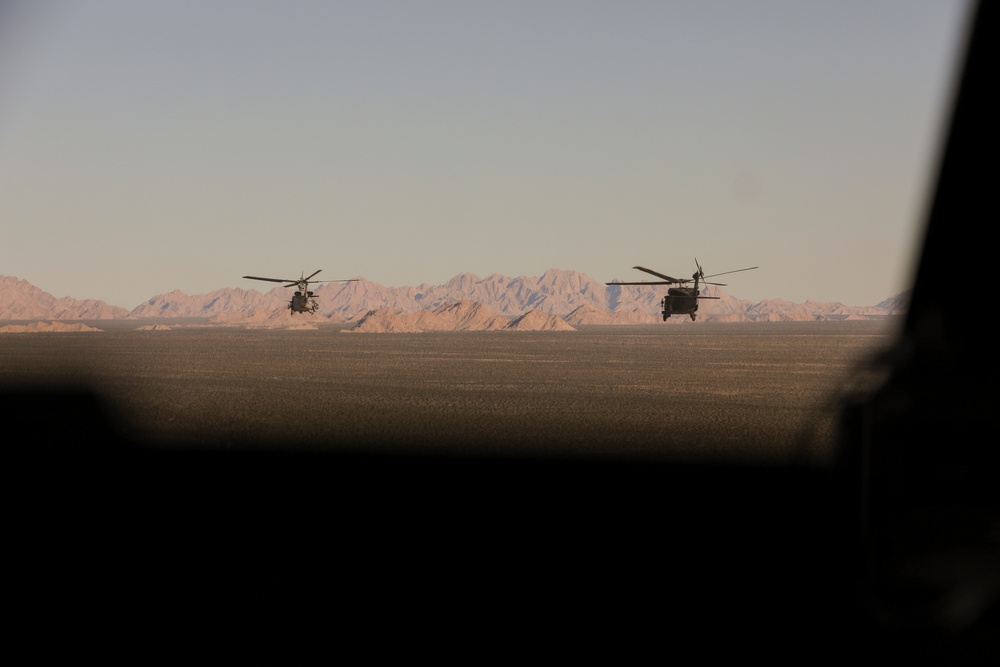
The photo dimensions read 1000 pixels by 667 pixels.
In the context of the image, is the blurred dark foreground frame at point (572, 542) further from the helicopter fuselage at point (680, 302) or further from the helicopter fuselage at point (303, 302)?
the helicopter fuselage at point (303, 302)

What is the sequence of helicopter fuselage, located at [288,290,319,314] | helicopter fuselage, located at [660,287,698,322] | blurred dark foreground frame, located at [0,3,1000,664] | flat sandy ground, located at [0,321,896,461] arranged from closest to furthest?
1. blurred dark foreground frame, located at [0,3,1000,664]
2. flat sandy ground, located at [0,321,896,461]
3. helicopter fuselage, located at [660,287,698,322]
4. helicopter fuselage, located at [288,290,319,314]

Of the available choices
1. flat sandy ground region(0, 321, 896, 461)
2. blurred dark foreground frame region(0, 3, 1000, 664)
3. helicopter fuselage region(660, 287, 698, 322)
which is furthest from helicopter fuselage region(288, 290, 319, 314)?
blurred dark foreground frame region(0, 3, 1000, 664)

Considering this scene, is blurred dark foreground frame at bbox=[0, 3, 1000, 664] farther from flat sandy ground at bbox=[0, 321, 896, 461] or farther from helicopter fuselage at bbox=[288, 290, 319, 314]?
helicopter fuselage at bbox=[288, 290, 319, 314]

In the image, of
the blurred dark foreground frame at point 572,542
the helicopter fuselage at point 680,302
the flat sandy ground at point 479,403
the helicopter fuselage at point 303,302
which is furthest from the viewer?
the helicopter fuselage at point 303,302

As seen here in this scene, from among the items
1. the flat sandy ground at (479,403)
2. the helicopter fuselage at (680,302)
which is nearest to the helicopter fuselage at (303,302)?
the flat sandy ground at (479,403)

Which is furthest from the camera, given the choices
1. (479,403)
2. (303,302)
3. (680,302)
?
(303,302)

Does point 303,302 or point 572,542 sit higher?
point 572,542

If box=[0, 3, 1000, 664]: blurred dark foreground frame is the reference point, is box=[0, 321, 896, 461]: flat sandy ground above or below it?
below

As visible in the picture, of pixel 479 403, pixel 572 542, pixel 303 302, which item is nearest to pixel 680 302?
pixel 303 302

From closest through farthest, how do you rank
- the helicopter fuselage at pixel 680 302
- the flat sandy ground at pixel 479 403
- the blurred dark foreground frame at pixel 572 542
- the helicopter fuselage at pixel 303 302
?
1. the blurred dark foreground frame at pixel 572 542
2. the flat sandy ground at pixel 479 403
3. the helicopter fuselage at pixel 680 302
4. the helicopter fuselage at pixel 303 302

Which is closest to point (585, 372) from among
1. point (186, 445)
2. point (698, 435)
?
point (698, 435)

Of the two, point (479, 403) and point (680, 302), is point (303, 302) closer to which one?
point (680, 302)

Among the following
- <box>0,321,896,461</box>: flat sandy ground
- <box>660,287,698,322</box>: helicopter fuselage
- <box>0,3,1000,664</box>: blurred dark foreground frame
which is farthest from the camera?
<box>660,287,698,322</box>: helicopter fuselage

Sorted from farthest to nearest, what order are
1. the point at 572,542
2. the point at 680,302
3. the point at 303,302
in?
the point at 303,302, the point at 680,302, the point at 572,542
